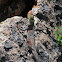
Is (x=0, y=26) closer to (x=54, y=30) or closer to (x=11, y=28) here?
(x=11, y=28)

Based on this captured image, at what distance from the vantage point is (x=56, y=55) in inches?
105

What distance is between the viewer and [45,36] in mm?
2822

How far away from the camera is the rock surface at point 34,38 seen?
2.25 metres

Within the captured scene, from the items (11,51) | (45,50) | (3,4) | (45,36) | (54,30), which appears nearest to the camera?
(11,51)

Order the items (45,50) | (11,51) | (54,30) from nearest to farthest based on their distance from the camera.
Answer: (11,51), (45,50), (54,30)

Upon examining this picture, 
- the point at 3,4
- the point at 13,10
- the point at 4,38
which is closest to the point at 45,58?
the point at 4,38

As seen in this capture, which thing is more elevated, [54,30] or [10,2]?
[10,2]

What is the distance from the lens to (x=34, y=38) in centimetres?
263

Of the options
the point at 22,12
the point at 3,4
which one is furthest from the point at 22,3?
the point at 3,4

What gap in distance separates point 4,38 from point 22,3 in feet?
9.47

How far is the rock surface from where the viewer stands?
2.25 metres

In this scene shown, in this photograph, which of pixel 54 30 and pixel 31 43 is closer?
pixel 31 43

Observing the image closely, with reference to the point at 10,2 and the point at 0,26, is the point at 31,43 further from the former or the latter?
the point at 10,2

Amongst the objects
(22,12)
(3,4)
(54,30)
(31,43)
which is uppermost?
(3,4)
